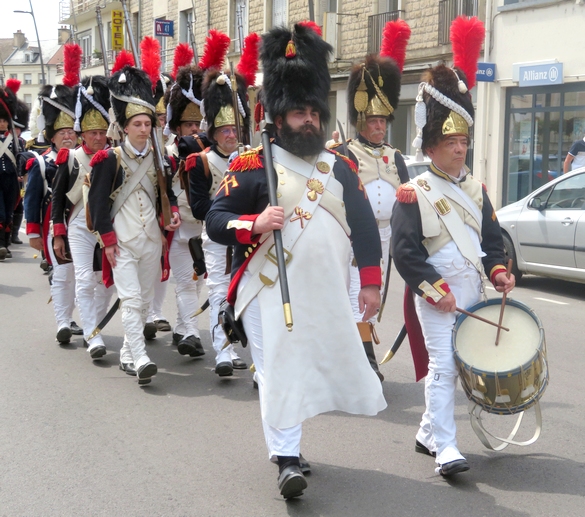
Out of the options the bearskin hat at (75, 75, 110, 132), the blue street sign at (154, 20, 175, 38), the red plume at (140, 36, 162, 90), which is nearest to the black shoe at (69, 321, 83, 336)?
the bearskin hat at (75, 75, 110, 132)

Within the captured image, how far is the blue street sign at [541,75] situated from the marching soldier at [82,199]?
13.1m

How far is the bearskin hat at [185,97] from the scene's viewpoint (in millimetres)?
8438

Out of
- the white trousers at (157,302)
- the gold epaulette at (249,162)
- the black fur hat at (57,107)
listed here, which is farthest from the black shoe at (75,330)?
the gold epaulette at (249,162)

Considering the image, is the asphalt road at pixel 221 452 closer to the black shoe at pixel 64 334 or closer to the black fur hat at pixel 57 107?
the black shoe at pixel 64 334

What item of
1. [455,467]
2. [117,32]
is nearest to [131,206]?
[455,467]

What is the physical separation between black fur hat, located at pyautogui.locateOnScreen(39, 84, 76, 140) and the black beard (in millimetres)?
4467

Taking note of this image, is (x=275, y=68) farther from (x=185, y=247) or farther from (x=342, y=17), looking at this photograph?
(x=342, y=17)

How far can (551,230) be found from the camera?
11281 millimetres

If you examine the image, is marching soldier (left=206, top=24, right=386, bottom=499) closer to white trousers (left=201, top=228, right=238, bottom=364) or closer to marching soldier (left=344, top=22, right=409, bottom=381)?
marching soldier (left=344, top=22, right=409, bottom=381)

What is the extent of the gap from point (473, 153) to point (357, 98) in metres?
15.5

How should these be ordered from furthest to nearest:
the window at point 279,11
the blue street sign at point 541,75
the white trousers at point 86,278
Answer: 1. the window at point 279,11
2. the blue street sign at point 541,75
3. the white trousers at point 86,278

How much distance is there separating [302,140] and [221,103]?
2825mm

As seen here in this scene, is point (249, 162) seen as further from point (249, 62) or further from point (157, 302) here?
point (157, 302)

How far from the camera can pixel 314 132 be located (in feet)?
15.1
